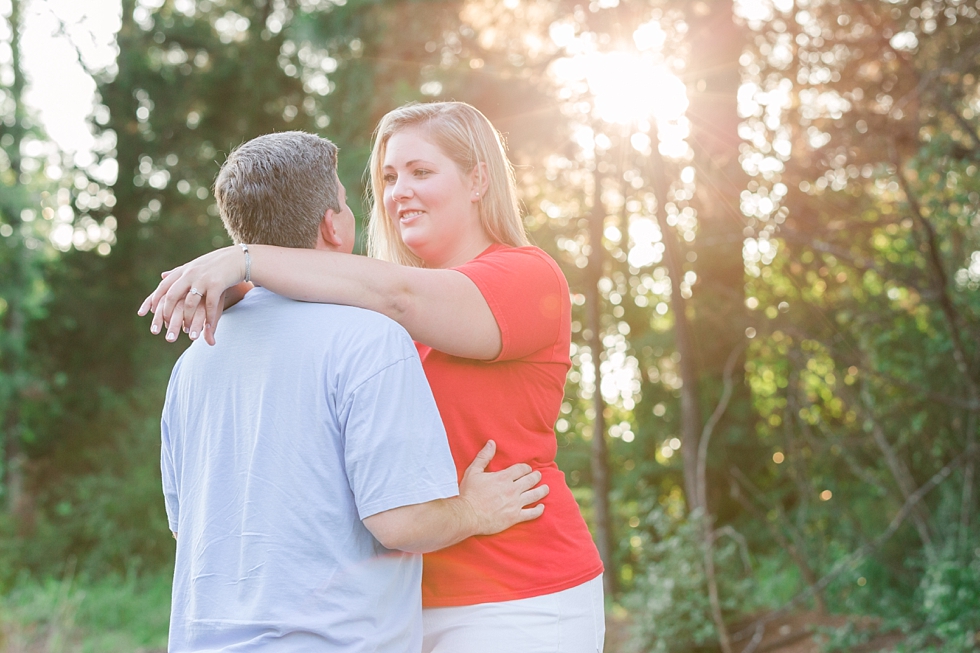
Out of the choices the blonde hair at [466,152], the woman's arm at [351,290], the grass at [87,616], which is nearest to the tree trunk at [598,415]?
the grass at [87,616]

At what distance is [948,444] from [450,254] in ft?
16.9

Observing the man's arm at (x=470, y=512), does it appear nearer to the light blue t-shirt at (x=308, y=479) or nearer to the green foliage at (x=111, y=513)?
the light blue t-shirt at (x=308, y=479)

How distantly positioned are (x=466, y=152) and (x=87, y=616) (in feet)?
28.7

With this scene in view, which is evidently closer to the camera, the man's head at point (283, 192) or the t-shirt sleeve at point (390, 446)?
the t-shirt sleeve at point (390, 446)

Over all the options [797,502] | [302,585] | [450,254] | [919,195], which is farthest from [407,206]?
[797,502]

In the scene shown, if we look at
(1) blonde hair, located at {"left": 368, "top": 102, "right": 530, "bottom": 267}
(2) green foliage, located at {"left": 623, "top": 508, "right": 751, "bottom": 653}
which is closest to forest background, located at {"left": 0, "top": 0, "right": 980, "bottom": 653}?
(2) green foliage, located at {"left": 623, "top": 508, "right": 751, "bottom": 653}

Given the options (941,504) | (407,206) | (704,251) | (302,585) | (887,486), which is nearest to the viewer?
(302,585)

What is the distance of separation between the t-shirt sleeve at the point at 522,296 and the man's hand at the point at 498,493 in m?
0.23

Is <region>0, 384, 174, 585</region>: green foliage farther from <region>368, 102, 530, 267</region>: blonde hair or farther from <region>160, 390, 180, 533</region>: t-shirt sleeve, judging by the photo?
<region>368, 102, 530, 267</region>: blonde hair

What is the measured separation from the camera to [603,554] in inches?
321

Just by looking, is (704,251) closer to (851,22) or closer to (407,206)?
(851,22)

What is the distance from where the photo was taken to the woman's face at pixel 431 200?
2.08 meters

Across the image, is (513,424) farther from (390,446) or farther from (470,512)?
(390,446)

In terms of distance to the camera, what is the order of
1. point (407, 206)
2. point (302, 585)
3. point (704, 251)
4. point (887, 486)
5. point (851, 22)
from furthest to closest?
point (704, 251)
point (851, 22)
point (887, 486)
point (407, 206)
point (302, 585)
